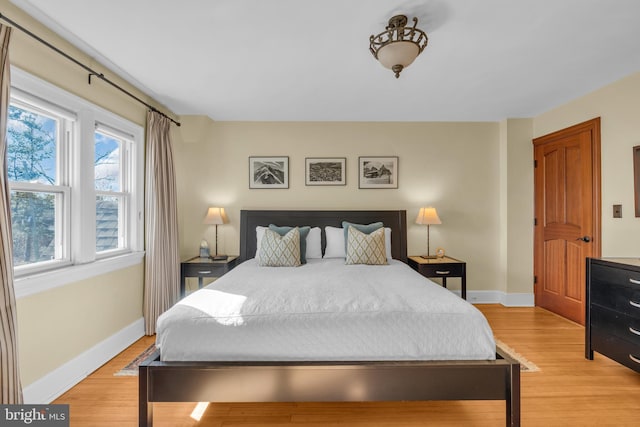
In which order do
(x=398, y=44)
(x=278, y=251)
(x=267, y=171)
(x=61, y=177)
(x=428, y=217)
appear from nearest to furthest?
(x=398, y=44) → (x=61, y=177) → (x=278, y=251) → (x=428, y=217) → (x=267, y=171)

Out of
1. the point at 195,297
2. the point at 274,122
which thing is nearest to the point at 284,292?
the point at 195,297

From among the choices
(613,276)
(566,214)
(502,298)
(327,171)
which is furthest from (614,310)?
(327,171)

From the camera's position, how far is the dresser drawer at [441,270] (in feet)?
11.8

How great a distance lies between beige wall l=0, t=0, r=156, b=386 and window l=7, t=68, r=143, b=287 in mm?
122

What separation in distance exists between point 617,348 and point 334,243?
8.45ft

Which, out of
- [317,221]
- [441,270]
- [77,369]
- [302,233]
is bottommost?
[77,369]

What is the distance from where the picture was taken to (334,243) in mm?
3682

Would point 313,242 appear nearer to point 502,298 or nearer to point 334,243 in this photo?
point 334,243

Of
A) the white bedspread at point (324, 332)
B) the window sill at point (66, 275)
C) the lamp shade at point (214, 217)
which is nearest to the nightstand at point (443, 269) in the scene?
the white bedspread at point (324, 332)

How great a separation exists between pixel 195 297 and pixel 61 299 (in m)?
1.02

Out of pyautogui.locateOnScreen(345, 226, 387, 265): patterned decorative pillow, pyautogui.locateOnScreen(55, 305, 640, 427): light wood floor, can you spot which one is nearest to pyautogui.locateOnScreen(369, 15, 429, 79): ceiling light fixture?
pyautogui.locateOnScreen(345, 226, 387, 265): patterned decorative pillow

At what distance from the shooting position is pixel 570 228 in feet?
11.5

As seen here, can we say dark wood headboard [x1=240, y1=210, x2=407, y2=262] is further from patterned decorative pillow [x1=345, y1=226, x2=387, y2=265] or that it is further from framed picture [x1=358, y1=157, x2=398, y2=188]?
patterned decorative pillow [x1=345, y1=226, x2=387, y2=265]

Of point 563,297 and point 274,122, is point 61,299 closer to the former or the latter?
point 274,122
